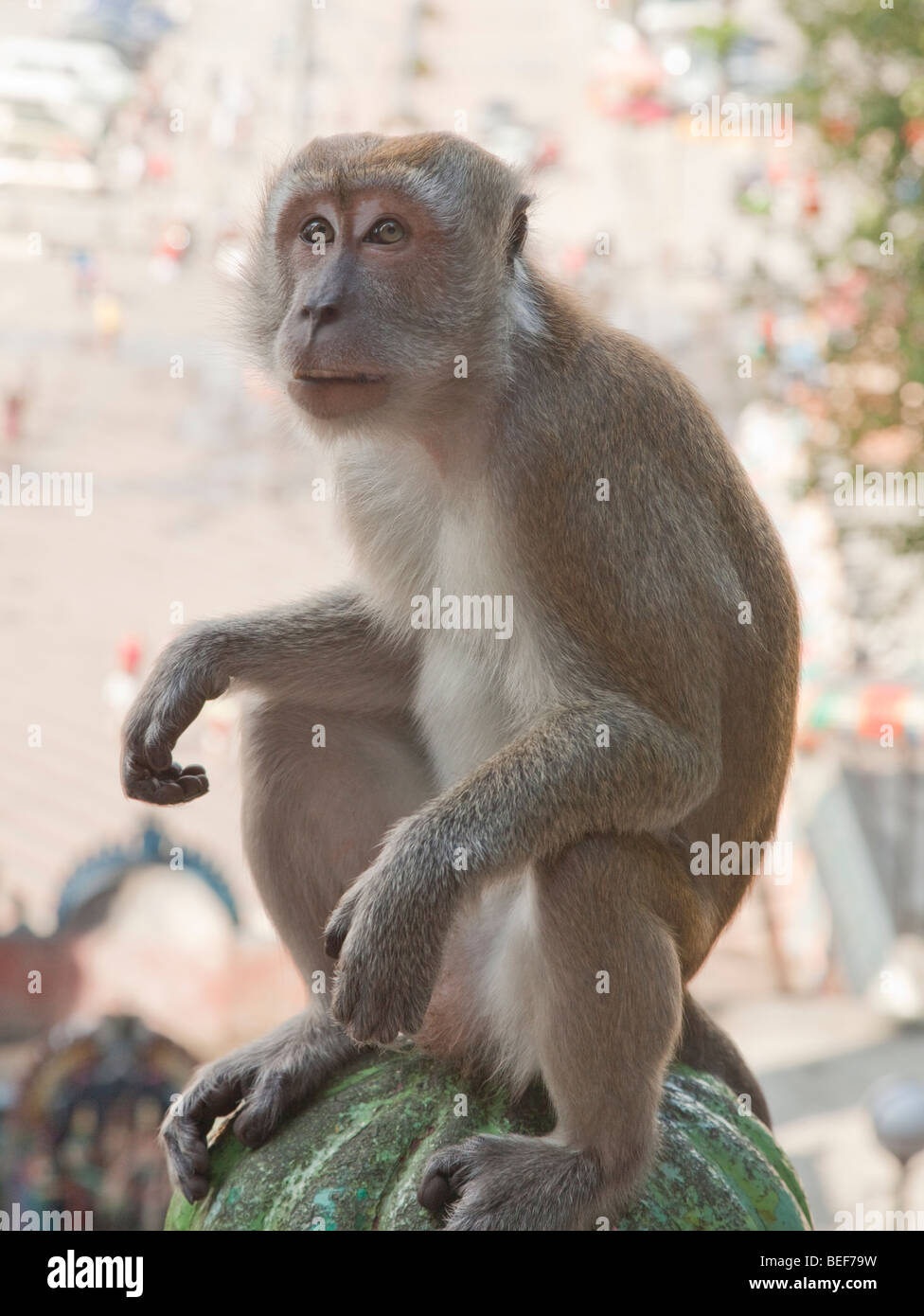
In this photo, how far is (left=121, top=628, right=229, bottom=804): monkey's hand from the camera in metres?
2.48

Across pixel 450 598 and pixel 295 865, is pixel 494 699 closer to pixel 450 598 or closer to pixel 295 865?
pixel 450 598

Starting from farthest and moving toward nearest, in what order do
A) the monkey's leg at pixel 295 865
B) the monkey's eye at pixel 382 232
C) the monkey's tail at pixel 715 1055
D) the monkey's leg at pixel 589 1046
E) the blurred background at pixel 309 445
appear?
the blurred background at pixel 309 445, the monkey's tail at pixel 715 1055, the monkey's leg at pixel 295 865, the monkey's eye at pixel 382 232, the monkey's leg at pixel 589 1046

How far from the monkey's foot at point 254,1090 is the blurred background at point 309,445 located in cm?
86

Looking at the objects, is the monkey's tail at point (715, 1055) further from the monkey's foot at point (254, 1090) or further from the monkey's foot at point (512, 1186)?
the monkey's foot at point (254, 1090)

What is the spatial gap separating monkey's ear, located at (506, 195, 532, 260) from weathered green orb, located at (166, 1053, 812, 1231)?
1385mm

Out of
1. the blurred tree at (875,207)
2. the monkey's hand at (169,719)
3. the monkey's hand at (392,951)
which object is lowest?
the monkey's hand at (392,951)

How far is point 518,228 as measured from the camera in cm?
245

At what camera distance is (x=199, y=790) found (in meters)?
2.47

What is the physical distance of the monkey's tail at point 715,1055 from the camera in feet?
8.80

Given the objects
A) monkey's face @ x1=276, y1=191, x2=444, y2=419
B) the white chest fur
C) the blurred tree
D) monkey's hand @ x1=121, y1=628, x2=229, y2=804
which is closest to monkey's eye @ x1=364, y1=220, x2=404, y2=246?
monkey's face @ x1=276, y1=191, x2=444, y2=419

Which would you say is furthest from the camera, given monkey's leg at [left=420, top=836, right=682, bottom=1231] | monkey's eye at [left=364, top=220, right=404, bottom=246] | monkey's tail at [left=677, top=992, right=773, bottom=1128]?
monkey's tail at [left=677, top=992, right=773, bottom=1128]

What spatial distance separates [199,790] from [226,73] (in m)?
15.1

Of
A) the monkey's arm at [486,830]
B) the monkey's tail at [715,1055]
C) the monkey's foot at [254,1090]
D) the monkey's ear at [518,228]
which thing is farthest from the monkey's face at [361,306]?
the monkey's tail at [715,1055]

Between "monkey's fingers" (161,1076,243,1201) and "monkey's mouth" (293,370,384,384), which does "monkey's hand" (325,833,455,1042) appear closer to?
"monkey's fingers" (161,1076,243,1201)
